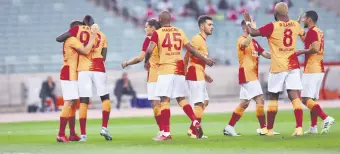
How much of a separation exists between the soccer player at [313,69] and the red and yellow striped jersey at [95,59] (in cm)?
371

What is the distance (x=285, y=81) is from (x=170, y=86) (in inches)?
84.4

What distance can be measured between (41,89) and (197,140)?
19.9 m

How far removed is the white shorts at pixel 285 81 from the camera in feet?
56.5

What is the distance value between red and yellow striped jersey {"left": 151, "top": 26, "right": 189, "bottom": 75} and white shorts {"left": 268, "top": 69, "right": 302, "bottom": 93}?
1762mm

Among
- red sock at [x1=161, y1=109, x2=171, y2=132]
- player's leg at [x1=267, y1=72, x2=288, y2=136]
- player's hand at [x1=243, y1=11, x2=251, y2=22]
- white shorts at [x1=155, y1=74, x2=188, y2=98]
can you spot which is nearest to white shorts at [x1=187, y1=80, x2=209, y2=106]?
white shorts at [x1=155, y1=74, x2=188, y2=98]

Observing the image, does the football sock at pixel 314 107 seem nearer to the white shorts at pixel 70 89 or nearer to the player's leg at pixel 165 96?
the player's leg at pixel 165 96

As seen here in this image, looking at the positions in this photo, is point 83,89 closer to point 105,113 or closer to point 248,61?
point 105,113

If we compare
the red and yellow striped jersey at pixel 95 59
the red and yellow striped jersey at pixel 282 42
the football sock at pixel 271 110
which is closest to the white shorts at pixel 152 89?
the red and yellow striped jersey at pixel 95 59

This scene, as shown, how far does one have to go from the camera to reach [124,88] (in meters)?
36.8

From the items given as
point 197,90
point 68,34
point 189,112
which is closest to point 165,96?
point 189,112

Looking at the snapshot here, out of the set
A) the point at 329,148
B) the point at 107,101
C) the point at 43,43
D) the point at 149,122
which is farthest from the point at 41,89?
the point at 329,148

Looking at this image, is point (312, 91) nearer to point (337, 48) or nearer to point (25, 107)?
point (25, 107)

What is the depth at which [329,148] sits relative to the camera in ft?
47.0

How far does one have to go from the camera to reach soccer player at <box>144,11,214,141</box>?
16.9 metres
